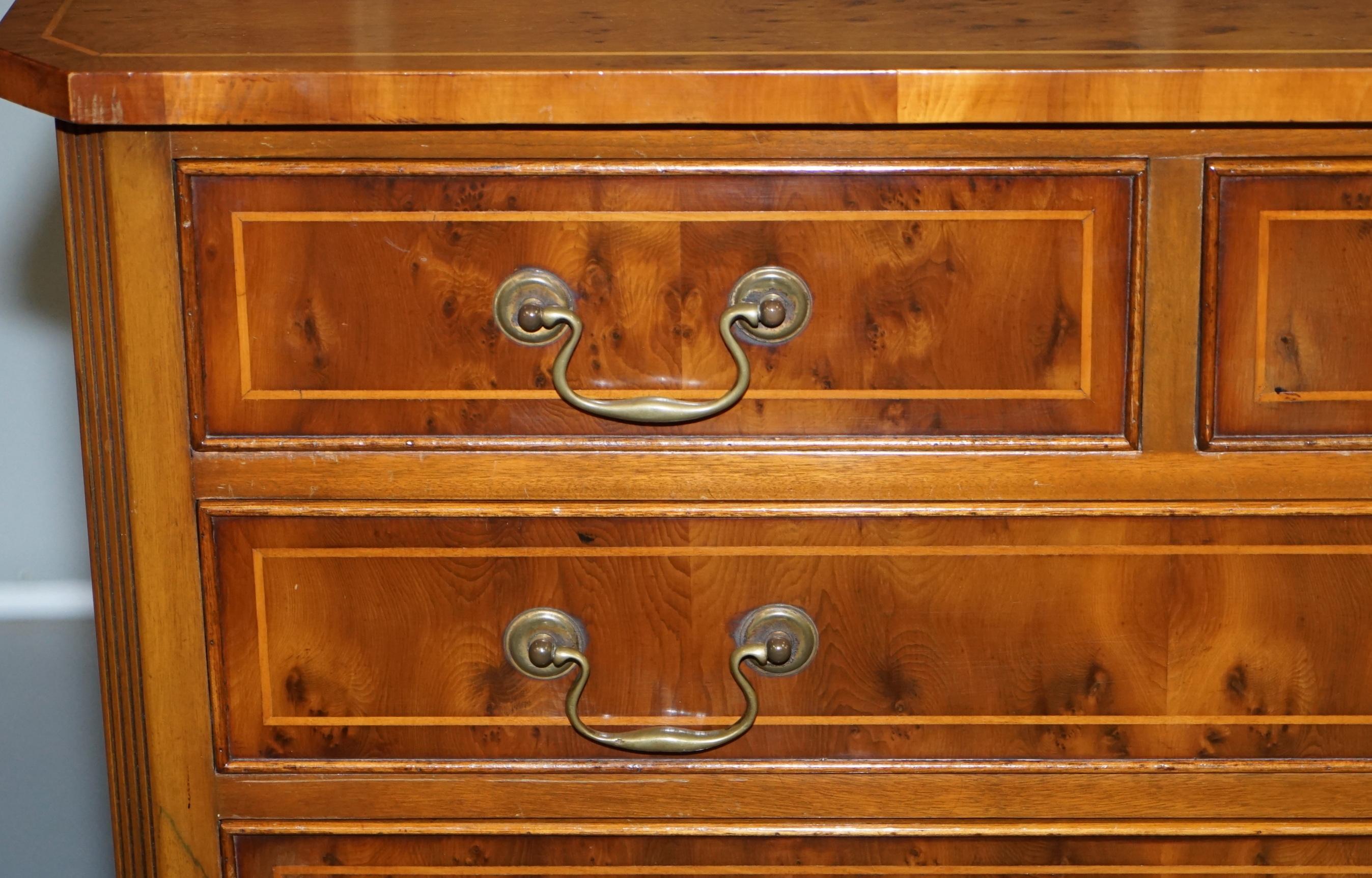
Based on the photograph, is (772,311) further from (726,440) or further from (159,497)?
(159,497)

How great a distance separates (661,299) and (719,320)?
3 cm

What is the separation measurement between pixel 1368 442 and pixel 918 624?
0.27 meters


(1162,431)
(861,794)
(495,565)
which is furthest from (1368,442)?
(495,565)

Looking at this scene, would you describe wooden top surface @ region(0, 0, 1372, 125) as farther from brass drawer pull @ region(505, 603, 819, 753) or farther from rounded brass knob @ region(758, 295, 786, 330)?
brass drawer pull @ region(505, 603, 819, 753)

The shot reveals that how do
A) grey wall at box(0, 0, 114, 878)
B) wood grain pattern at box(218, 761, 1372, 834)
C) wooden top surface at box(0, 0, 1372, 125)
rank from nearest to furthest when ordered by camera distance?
wooden top surface at box(0, 0, 1372, 125)
wood grain pattern at box(218, 761, 1372, 834)
grey wall at box(0, 0, 114, 878)

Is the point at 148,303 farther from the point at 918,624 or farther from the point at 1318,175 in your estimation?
the point at 1318,175

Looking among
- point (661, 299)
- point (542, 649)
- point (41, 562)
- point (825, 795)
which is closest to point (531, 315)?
A: point (661, 299)

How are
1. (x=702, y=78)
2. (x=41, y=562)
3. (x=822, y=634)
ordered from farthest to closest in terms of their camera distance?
(x=41, y=562), (x=822, y=634), (x=702, y=78)

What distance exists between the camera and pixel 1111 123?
2.48ft

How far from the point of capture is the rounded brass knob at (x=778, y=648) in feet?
2.70

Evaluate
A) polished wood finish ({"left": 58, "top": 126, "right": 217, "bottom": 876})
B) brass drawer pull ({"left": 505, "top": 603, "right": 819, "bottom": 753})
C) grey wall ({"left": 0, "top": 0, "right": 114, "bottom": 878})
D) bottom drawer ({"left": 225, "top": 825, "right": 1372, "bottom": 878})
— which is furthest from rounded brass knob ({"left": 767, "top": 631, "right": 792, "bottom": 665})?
grey wall ({"left": 0, "top": 0, "right": 114, "bottom": 878})

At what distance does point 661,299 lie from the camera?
0.79m

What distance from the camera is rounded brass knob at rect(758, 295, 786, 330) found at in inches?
30.6

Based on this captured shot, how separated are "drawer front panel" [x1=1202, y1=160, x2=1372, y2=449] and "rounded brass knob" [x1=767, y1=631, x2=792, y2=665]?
0.26 metres
